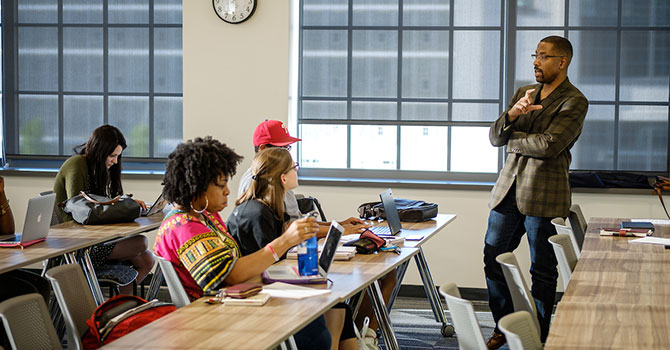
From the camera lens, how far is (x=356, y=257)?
141 inches

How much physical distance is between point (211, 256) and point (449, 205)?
3.41 metres

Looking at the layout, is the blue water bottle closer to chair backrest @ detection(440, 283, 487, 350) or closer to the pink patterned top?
the pink patterned top

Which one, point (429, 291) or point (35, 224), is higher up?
point (35, 224)

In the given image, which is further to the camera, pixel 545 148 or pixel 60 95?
pixel 60 95

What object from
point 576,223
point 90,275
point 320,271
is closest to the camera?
point 320,271

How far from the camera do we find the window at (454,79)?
5.84 meters

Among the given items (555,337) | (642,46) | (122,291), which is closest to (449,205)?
(642,46)

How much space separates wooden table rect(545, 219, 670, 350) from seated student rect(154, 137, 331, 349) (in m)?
0.99

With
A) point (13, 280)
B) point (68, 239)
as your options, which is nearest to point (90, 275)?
point (68, 239)

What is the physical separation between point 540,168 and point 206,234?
90.4 inches

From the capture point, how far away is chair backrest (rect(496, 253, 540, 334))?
3.05 meters

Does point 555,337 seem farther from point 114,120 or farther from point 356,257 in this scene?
point 114,120

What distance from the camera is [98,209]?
463 cm

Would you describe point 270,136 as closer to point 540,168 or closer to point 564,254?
point 540,168
